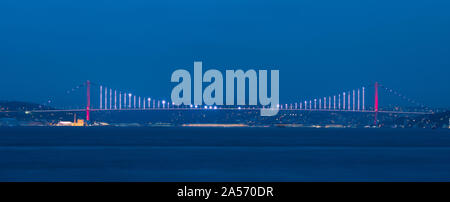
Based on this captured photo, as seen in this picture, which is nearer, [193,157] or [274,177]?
[274,177]

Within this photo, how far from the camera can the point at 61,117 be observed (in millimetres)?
85000

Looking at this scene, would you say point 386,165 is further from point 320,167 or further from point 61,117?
point 61,117
